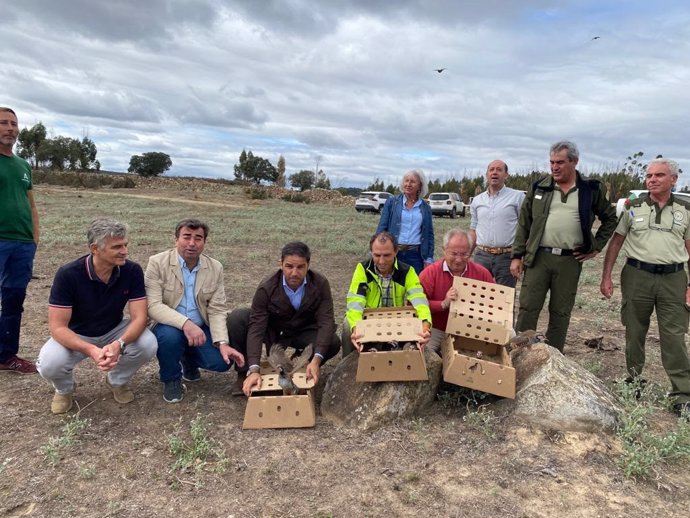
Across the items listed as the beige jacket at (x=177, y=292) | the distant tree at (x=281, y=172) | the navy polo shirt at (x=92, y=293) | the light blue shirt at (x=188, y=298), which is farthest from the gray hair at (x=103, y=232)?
the distant tree at (x=281, y=172)

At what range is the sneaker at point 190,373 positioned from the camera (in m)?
4.36

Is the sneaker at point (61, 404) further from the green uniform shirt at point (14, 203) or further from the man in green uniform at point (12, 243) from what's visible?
the green uniform shirt at point (14, 203)

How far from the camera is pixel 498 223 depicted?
16.6 feet

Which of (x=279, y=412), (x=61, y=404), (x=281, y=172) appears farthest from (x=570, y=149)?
(x=281, y=172)

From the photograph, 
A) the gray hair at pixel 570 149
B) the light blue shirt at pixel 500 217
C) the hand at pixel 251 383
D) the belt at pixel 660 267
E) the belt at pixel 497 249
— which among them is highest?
the gray hair at pixel 570 149

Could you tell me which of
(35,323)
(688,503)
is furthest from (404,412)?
(35,323)

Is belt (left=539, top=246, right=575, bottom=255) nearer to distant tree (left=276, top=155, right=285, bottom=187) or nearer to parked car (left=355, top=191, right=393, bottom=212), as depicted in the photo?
parked car (left=355, top=191, right=393, bottom=212)

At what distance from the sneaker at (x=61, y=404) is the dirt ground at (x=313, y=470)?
56 mm

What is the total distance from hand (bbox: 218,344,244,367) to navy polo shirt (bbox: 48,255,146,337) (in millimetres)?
692

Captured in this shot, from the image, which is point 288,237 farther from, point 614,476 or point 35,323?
point 614,476

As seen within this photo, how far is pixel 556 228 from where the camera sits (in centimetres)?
438

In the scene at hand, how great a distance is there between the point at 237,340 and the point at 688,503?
10.1 ft

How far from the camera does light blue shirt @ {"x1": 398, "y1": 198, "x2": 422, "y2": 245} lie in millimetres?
5074

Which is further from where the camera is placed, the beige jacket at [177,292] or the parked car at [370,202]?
the parked car at [370,202]
